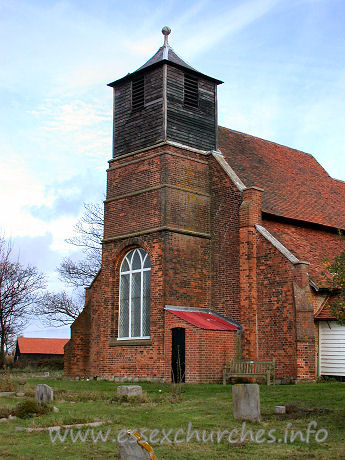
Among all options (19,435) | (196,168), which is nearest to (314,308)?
(196,168)

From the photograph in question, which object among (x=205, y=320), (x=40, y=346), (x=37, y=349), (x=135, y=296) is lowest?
(x=37, y=349)

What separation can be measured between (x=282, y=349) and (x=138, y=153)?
9912 millimetres

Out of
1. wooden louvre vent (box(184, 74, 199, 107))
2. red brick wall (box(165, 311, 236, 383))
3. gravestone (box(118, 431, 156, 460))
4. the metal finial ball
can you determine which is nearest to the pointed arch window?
red brick wall (box(165, 311, 236, 383))

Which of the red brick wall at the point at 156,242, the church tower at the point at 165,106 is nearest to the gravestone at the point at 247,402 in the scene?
the red brick wall at the point at 156,242

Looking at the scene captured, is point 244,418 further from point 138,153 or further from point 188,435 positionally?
point 138,153

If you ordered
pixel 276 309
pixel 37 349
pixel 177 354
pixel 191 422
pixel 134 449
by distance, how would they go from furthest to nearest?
pixel 37 349 → pixel 177 354 → pixel 276 309 → pixel 191 422 → pixel 134 449

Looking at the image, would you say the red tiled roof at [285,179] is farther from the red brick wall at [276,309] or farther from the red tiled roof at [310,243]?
the red brick wall at [276,309]

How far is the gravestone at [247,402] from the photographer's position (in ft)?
39.1

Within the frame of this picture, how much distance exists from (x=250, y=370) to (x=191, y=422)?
9437 millimetres

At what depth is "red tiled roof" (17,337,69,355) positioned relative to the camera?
6706 cm

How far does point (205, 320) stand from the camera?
895 inches

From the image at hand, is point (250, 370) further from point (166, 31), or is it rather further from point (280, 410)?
point (166, 31)

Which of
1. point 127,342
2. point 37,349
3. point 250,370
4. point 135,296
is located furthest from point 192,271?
A: point 37,349

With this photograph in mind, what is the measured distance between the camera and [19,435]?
10.9 metres
